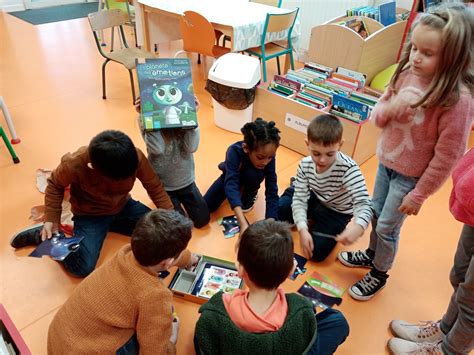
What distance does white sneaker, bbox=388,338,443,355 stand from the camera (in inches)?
53.3

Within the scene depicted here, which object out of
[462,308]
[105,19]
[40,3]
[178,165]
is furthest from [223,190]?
[40,3]

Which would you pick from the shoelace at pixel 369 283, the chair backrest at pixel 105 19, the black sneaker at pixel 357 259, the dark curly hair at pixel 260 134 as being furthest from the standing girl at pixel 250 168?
the chair backrest at pixel 105 19

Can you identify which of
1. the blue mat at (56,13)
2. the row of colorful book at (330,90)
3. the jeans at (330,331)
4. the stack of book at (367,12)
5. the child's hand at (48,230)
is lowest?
the child's hand at (48,230)

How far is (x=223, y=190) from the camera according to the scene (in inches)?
82.1

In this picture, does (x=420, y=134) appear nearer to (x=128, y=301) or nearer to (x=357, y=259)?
Answer: (x=357, y=259)

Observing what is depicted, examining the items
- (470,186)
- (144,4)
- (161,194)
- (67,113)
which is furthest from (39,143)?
(470,186)

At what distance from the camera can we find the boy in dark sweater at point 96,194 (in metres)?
1.42

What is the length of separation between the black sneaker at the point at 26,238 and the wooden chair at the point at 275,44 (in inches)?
84.7

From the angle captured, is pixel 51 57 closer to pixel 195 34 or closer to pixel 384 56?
pixel 195 34

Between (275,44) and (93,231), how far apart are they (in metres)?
2.45

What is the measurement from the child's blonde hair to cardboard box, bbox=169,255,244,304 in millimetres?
1047

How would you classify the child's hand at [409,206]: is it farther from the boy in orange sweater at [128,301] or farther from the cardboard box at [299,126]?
the cardboard box at [299,126]

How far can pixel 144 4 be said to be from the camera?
11.1 ft

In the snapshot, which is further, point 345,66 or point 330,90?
point 345,66
